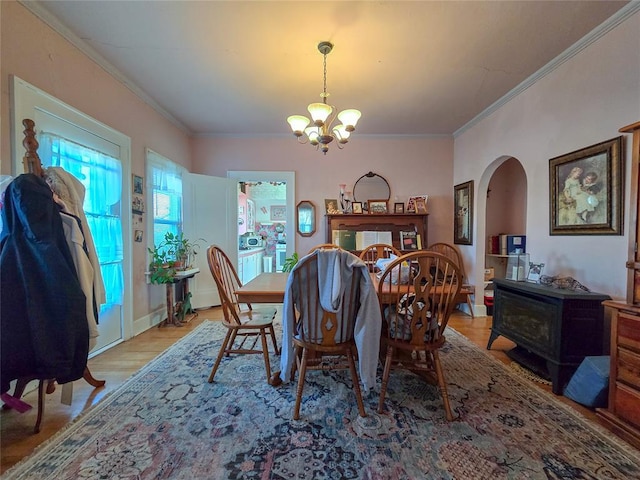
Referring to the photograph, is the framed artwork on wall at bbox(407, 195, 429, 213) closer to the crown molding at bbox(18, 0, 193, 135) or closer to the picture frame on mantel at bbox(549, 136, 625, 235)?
the picture frame on mantel at bbox(549, 136, 625, 235)

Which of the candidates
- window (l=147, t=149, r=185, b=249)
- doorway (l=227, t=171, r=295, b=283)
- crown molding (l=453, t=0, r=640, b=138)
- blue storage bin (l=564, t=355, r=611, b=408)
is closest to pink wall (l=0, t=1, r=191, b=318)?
window (l=147, t=149, r=185, b=249)

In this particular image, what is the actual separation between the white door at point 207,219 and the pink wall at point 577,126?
363 centimetres

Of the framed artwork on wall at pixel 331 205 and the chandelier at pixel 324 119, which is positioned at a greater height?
the chandelier at pixel 324 119

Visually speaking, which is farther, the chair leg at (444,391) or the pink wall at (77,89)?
the pink wall at (77,89)

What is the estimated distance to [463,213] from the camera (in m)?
4.11

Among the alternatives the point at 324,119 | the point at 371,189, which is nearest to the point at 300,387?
the point at 324,119

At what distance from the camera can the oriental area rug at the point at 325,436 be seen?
128cm

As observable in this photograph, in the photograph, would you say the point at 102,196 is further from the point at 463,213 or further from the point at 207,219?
the point at 463,213

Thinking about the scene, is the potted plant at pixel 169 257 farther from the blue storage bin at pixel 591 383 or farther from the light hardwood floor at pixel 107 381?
the blue storage bin at pixel 591 383

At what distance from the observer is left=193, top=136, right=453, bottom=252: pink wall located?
176 inches

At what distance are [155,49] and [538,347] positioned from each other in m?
3.89

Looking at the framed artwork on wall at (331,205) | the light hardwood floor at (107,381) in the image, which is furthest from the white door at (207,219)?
the framed artwork on wall at (331,205)

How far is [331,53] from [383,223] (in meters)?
2.51

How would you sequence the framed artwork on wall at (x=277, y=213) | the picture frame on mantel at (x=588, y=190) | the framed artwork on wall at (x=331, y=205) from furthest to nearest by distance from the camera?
the framed artwork on wall at (x=277, y=213)
the framed artwork on wall at (x=331, y=205)
the picture frame on mantel at (x=588, y=190)
